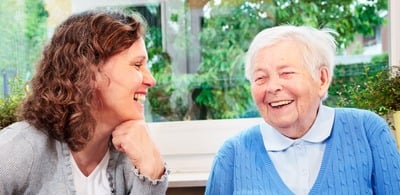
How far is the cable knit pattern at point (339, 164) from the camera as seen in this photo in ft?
5.00

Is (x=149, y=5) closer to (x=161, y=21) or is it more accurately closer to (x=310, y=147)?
(x=161, y=21)

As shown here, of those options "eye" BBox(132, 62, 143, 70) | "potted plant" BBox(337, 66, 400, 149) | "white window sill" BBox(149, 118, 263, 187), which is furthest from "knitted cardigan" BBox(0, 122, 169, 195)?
"potted plant" BBox(337, 66, 400, 149)

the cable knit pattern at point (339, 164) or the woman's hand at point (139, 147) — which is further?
the cable knit pattern at point (339, 164)

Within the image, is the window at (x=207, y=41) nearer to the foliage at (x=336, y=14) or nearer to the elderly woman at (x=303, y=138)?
the foliage at (x=336, y=14)

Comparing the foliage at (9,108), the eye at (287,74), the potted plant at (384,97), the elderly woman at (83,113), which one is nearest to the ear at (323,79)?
the eye at (287,74)

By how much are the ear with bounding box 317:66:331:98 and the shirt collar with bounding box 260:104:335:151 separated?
8cm

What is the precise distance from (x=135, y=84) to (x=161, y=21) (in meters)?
1.01

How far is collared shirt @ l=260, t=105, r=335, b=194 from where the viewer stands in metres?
1.57

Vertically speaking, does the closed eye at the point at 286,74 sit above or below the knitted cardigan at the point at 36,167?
above

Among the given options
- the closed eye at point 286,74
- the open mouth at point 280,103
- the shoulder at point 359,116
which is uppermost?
the closed eye at point 286,74

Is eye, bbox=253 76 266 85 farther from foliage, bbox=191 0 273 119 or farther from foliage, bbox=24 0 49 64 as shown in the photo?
foliage, bbox=24 0 49 64

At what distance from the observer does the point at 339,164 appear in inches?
61.4

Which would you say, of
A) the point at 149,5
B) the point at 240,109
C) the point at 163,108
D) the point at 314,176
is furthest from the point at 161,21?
the point at 314,176

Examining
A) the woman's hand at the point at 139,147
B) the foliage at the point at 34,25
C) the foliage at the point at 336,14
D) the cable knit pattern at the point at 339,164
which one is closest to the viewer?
the woman's hand at the point at 139,147
